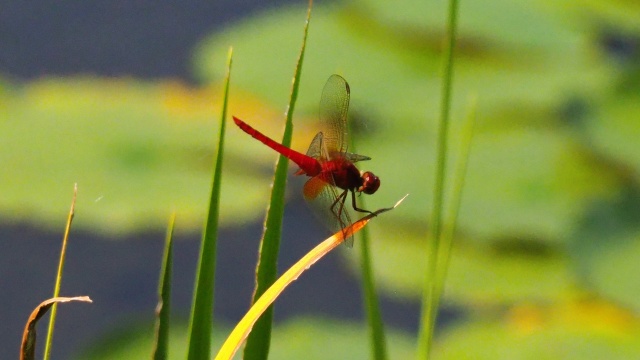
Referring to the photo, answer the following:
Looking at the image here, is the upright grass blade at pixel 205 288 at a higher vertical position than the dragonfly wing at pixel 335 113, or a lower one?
lower

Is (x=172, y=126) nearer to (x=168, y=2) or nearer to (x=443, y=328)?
(x=168, y=2)

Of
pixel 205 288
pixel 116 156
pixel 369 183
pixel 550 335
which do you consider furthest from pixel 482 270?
pixel 205 288

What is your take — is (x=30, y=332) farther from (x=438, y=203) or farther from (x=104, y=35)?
(x=104, y=35)

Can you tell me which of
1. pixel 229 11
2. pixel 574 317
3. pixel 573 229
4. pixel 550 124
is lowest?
pixel 574 317

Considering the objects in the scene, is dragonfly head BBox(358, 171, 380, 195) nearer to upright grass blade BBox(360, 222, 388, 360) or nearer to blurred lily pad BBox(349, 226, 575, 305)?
upright grass blade BBox(360, 222, 388, 360)

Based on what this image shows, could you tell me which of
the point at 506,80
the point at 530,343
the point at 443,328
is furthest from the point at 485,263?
the point at 506,80

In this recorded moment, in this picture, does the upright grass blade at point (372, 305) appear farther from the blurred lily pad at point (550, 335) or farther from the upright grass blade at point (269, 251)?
the blurred lily pad at point (550, 335)

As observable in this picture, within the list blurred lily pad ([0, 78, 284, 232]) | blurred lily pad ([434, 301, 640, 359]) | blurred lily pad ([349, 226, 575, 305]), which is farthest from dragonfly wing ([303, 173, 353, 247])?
blurred lily pad ([0, 78, 284, 232])

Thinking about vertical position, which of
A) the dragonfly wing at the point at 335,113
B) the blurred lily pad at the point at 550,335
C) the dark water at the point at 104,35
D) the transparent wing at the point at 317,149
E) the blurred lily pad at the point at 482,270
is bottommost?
the blurred lily pad at the point at 550,335

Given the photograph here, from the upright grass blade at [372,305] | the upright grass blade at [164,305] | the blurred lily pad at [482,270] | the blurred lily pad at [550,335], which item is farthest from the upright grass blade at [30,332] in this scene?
the blurred lily pad at [482,270]
